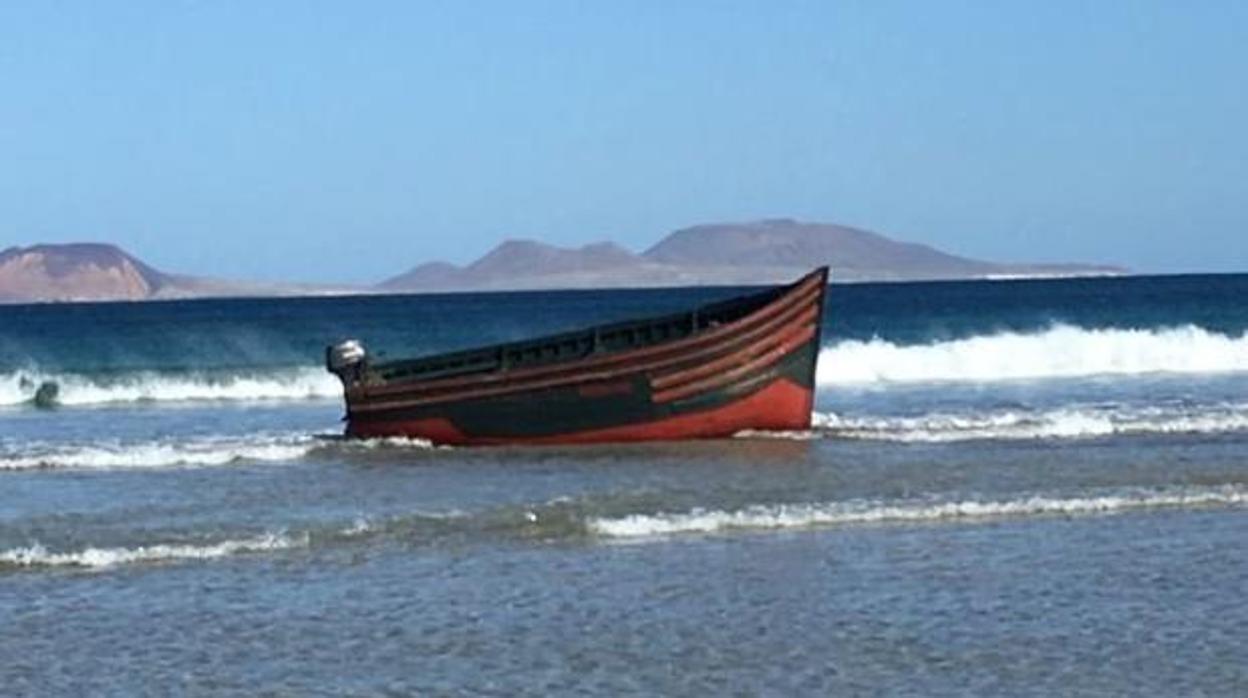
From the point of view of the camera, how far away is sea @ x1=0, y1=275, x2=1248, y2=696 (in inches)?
492

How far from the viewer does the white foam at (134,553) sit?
16719mm

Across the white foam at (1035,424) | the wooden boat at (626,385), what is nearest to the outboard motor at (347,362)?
the wooden boat at (626,385)

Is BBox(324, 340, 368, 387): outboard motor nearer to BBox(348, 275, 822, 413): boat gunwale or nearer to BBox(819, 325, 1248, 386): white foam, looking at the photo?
BBox(348, 275, 822, 413): boat gunwale

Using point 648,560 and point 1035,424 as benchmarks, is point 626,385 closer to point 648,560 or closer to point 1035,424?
point 1035,424

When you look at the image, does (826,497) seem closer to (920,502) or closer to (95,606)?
(920,502)

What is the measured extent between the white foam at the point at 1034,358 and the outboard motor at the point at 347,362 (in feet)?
54.7

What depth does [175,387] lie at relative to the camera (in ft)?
151

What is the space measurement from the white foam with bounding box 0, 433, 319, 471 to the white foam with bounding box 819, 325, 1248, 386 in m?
17.9

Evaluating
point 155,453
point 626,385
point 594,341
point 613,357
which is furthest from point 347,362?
point 626,385

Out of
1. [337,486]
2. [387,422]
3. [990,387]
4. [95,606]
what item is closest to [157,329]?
[990,387]

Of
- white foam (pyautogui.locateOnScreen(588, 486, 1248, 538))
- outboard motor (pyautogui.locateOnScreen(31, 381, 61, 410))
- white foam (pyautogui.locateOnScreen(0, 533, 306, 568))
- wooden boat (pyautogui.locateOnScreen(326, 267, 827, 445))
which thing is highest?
wooden boat (pyautogui.locateOnScreen(326, 267, 827, 445))

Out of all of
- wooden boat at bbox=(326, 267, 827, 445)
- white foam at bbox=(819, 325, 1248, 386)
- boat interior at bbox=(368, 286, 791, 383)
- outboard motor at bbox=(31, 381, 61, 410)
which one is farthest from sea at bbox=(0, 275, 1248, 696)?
white foam at bbox=(819, 325, 1248, 386)

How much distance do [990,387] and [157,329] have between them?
4754cm

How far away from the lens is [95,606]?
14.8 m
